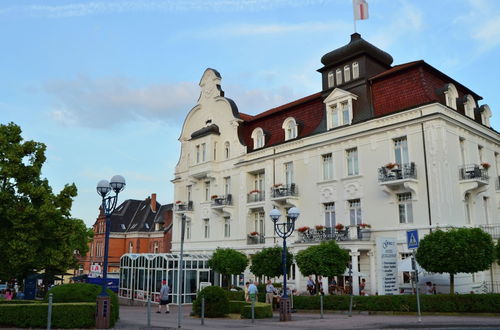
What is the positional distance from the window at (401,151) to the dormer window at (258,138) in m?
12.3

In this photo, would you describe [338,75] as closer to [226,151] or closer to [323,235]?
[323,235]

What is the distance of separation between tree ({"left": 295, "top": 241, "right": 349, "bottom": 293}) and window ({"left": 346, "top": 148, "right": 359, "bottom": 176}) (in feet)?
20.8

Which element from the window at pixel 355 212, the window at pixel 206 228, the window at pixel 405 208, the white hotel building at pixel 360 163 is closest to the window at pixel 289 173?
the white hotel building at pixel 360 163

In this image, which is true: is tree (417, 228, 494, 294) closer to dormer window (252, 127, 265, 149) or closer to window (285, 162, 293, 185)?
window (285, 162, 293, 185)

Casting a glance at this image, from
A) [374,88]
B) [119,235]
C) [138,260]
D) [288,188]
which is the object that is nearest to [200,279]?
[138,260]

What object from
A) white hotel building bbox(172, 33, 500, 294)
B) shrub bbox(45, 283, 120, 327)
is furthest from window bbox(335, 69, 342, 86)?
shrub bbox(45, 283, 120, 327)

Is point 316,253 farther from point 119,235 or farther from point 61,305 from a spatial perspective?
point 119,235

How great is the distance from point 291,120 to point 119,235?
45.8m

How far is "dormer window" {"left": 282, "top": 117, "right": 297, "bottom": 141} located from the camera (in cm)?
3578

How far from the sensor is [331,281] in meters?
29.8

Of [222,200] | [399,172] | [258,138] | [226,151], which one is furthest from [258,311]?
[226,151]

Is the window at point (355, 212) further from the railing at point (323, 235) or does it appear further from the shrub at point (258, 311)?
the shrub at point (258, 311)

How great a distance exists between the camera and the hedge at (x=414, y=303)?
20641mm

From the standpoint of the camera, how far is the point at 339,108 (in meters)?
32.0
